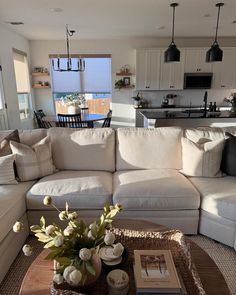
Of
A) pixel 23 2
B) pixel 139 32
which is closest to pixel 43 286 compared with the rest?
pixel 23 2

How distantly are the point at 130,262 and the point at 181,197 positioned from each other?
3.10ft

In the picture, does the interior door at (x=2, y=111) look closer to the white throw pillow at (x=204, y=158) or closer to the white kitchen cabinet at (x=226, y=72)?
the white throw pillow at (x=204, y=158)

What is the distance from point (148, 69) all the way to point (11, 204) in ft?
16.8

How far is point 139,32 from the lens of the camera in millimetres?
5488

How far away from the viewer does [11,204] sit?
1867 millimetres

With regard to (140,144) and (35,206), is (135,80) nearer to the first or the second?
(140,144)

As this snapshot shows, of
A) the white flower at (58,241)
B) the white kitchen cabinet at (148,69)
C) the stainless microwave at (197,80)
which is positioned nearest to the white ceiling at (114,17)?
the white kitchen cabinet at (148,69)

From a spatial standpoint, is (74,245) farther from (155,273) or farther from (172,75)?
(172,75)

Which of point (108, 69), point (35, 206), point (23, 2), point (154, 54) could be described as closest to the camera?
point (35, 206)

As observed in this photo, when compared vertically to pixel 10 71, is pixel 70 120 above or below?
below

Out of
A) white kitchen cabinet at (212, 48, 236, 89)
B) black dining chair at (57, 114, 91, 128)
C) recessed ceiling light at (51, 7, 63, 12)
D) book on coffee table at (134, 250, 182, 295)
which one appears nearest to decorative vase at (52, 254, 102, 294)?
book on coffee table at (134, 250, 182, 295)

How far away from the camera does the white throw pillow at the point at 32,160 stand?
2262mm

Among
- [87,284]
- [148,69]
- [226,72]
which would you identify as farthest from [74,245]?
[226,72]

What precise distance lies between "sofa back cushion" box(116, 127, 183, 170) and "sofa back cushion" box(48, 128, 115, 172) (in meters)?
0.14
